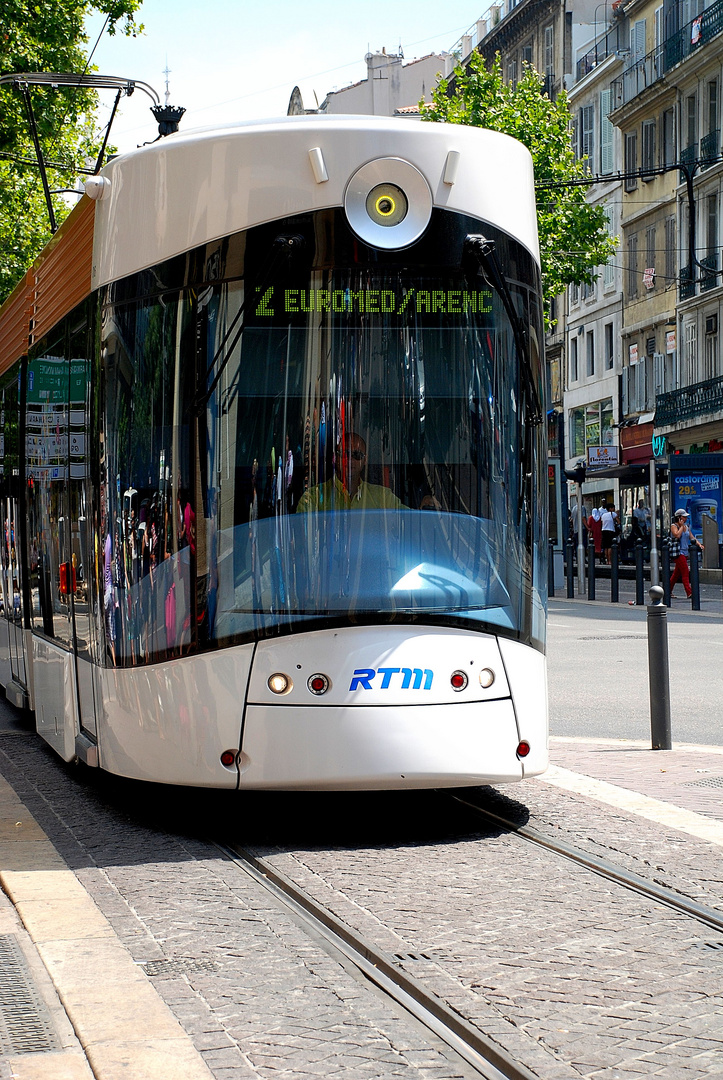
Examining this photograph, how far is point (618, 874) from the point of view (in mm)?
6109

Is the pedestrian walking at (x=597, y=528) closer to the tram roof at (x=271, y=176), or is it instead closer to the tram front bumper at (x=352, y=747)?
the tram roof at (x=271, y=176)

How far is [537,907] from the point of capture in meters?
5.60

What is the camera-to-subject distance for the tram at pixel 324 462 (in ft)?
21.8

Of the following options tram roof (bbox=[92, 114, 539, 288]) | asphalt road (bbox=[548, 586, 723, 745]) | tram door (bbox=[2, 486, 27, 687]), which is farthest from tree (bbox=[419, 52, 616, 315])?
tram roof (bbox=[92, 114, 539, 288])

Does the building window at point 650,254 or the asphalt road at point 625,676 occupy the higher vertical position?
the building window at point 650,254

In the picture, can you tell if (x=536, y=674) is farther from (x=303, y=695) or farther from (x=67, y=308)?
(x=67, y=308)

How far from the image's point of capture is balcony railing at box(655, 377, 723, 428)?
145ft

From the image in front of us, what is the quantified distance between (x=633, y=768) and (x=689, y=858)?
258 cm

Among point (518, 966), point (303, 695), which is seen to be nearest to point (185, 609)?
point (303, 695)

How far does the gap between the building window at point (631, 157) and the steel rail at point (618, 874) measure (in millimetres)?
48103

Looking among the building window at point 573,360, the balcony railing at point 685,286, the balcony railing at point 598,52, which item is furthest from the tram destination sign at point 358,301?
the building window at point 573,360

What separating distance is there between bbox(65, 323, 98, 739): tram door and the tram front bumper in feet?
4.20

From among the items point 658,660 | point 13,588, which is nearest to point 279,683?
point 658,660

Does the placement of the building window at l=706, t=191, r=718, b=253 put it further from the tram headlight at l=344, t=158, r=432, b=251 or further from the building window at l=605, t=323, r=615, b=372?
the tram headlight at l=344, t=158, r=432, b=251
